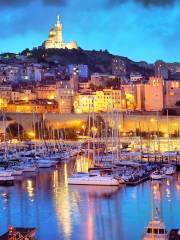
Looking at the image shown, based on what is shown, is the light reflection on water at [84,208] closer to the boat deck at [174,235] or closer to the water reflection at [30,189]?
the water reflection at [30,189]

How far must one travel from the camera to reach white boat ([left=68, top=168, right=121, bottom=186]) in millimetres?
21406

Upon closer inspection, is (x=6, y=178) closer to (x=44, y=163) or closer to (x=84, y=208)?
(x=44, y=163)

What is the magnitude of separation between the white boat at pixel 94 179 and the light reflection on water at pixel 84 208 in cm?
32

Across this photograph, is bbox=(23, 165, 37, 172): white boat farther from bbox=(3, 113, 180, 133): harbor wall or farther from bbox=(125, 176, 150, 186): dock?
bbox=(3, 113, 180, 133): harbor wall

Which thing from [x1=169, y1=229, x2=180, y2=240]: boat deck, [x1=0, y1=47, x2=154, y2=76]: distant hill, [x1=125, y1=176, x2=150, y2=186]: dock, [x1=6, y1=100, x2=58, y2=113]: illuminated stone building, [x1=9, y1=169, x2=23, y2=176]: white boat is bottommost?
[x1=169, y1=229, x2=180, y2=240]: boat deck

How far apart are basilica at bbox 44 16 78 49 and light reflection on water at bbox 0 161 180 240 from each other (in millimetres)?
60682

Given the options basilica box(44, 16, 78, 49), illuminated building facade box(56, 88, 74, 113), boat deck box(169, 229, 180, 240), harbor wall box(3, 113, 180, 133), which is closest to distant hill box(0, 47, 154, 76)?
basilica box(44, 16, 78, 49)

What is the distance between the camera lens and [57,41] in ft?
275

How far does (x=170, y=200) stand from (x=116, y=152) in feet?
28.8

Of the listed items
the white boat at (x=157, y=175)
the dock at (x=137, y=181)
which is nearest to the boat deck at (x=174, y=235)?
the dock at (x=137, y=181)

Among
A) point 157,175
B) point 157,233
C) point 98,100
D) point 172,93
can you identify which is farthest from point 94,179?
point 172,93

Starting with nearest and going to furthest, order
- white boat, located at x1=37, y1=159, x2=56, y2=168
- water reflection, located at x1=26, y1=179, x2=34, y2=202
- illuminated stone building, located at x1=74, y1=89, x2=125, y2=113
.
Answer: water reflection, located at x1=26, y1=179, x2=34, y2=202, white boat, located at x1=37, y1=159, x2=56, y2=168, illuminated stone building, located at x1=74, y1=89, x2=125, y2=113

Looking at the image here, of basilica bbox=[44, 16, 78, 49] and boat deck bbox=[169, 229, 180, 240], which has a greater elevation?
basilica bbox=[44, 16, 78, 49]

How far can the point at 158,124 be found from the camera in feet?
133
